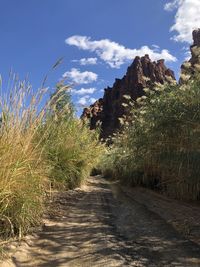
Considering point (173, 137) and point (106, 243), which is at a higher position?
point (173, 137)

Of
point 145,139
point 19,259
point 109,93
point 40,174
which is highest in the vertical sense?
point 109,93

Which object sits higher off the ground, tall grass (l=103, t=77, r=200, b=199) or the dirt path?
tall grass (l=103, t=77, r=200, b=199)

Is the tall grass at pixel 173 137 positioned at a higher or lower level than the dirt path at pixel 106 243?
higher

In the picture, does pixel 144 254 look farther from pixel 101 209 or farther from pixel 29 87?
pixel 101 209

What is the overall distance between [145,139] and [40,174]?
3480 millimetres

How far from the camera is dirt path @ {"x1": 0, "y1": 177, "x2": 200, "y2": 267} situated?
352 cm

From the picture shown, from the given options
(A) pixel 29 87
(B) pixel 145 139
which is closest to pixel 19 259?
(A) pixel 29 87

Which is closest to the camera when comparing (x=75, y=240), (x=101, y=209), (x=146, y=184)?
(x=75, y=240)

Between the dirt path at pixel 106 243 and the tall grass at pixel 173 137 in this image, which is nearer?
the dirt path at pixel 106 243

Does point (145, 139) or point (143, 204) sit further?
point (145, 139)

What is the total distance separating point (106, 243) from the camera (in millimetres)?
4012

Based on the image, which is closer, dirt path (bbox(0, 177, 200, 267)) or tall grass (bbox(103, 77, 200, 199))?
dirt path (bbox(0, 177, 200, 267))

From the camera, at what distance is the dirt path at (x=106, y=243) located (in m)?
3.52

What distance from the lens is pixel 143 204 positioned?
6828 millimetres
